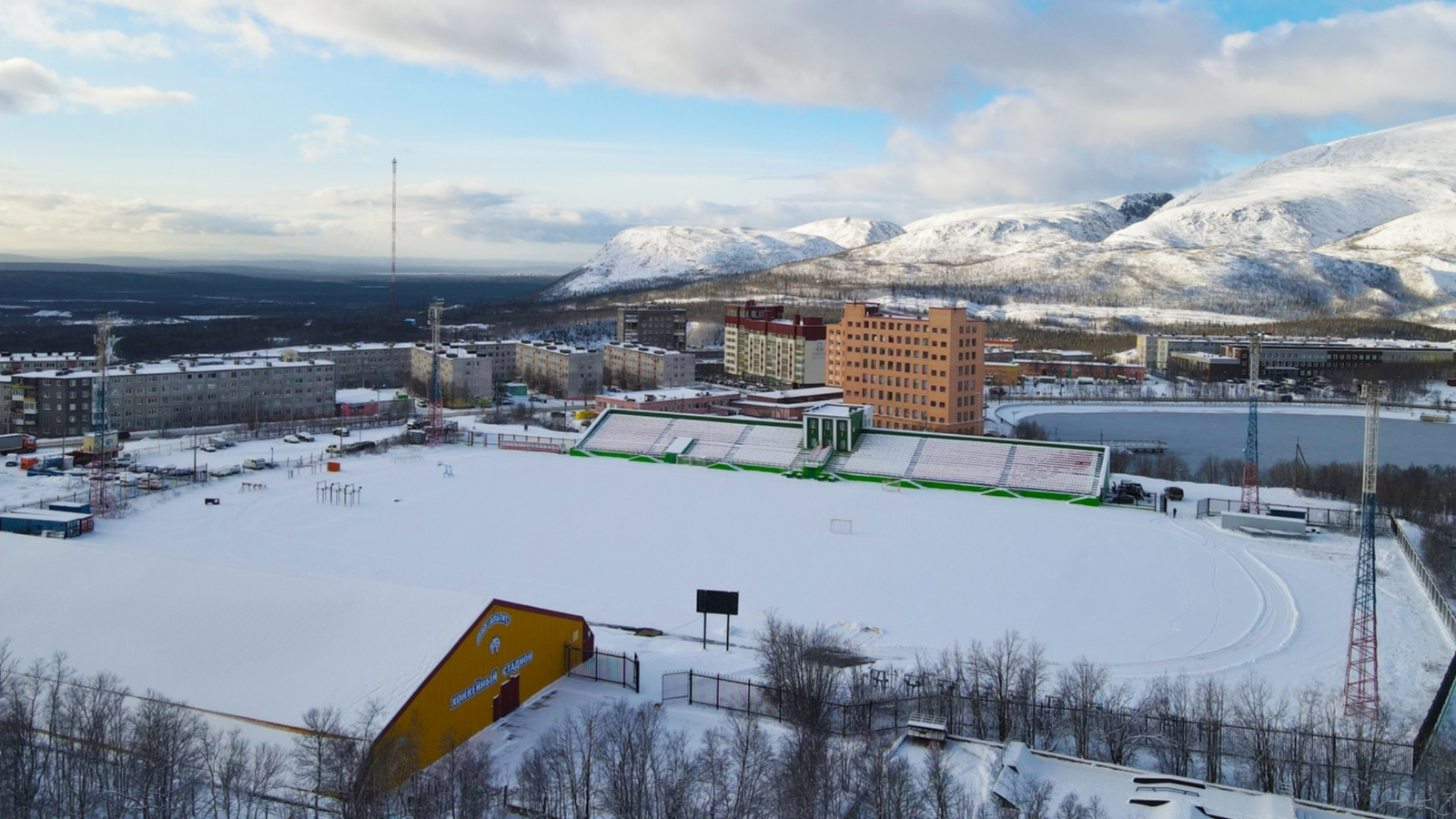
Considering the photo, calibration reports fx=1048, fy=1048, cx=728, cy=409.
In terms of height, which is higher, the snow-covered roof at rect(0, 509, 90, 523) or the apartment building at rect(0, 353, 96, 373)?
the apartment building at rect(0, 353, 96, 373)

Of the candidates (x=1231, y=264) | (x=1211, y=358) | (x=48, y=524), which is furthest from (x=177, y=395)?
(x=1231, y=264)

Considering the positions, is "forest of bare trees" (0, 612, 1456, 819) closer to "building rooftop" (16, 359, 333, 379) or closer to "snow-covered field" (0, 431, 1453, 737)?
"snow-covered field" (0, 431, 1453, 737)

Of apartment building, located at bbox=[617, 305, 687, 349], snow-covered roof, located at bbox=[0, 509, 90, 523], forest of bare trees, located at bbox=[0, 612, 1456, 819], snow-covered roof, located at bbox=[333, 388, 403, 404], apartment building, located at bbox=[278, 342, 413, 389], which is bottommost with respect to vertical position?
forest of bare trees, located at bbox=[0, 612, 1456, 819]

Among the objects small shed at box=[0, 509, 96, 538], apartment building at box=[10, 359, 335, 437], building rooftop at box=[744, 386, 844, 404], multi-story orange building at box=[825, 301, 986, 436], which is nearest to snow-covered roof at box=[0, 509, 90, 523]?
small shed at box=[0, 509, 96, 538]

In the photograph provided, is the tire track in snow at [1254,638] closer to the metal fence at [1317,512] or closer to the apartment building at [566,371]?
the metal fence at [1317,512]

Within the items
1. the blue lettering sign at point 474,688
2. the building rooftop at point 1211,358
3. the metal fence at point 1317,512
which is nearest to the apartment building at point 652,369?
the metal fence at point 1317,512

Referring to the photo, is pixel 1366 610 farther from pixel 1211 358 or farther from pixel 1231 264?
pixel 1231 264
